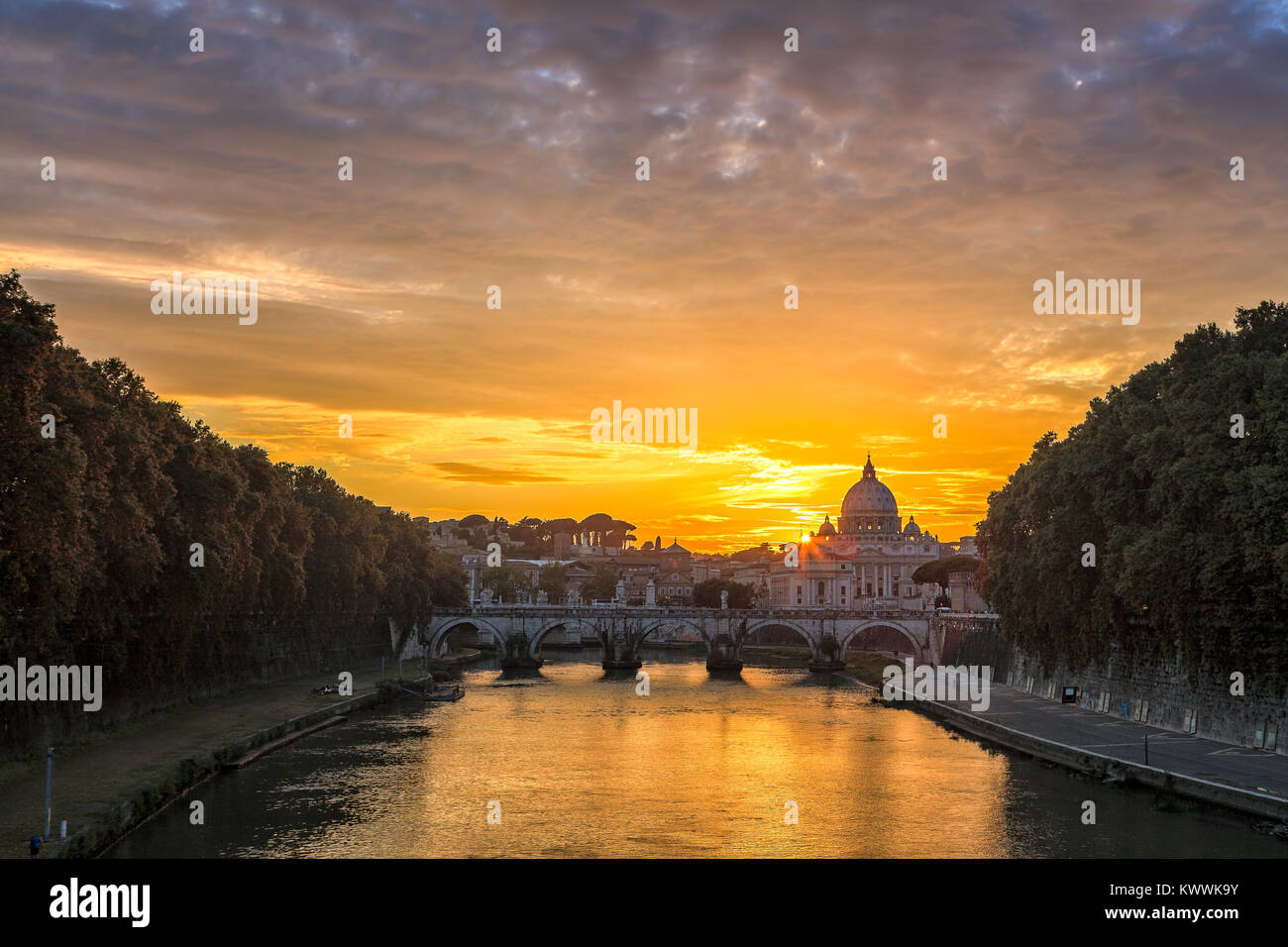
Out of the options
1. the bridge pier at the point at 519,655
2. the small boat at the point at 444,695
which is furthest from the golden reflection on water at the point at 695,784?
the bridge pier at the point at 519,655

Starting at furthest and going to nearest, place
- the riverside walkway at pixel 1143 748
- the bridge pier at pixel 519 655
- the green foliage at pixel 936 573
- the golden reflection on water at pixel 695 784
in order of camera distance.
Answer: the green foliage at pixel 936 573
the bridge pier at pixel 519 655
the riverside walkway at pixel 1143 748
the golden reflection on water at pixel 695 784

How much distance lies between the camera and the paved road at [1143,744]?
33.3 metres

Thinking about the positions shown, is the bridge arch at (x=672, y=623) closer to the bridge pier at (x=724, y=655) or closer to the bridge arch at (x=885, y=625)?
the bridge pier at (x=724, y=655)

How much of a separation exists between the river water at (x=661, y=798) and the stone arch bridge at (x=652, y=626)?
44.3 metres

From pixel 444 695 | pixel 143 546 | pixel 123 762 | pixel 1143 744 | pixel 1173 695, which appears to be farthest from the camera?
pixel 444 695

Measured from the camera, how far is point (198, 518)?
46719mm

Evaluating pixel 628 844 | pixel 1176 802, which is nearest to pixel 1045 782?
pixel 1176 802

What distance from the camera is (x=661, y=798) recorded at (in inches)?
1473

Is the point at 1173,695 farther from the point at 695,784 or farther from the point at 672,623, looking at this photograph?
the point at 672,623

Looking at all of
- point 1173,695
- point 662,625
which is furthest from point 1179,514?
point 662,625

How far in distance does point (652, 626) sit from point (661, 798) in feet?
230
